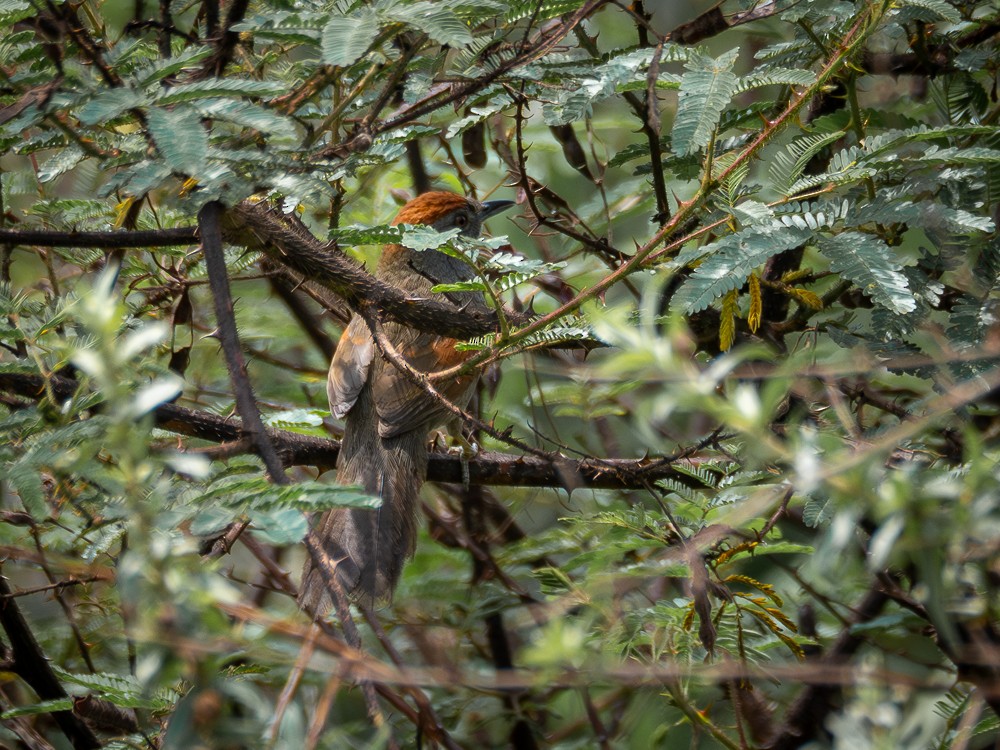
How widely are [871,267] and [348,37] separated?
1.66 m

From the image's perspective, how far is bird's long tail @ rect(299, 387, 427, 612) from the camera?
13.6ft

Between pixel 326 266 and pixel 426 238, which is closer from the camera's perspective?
pixel 426 238

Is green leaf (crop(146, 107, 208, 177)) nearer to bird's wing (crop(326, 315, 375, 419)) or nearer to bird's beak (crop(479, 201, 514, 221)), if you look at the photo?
bird's wing (crop(326, 315, 375, 419))

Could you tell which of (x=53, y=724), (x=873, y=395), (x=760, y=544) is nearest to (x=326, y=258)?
(x=760, y=544)

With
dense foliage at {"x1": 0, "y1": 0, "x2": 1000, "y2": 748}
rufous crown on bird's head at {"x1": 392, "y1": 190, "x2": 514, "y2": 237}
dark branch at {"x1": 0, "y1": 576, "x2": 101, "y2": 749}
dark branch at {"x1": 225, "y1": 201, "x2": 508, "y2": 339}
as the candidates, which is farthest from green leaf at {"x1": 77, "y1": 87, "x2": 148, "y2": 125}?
rufous crown on bird's head at {"x1": 392, "y1": 190, "x2": 514, "y2": 237}

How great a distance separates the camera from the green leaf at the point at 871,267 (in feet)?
8.86

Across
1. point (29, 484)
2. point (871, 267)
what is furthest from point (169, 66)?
point (871, 267)

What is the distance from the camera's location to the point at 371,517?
167 inches

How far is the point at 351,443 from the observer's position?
4.73 meters

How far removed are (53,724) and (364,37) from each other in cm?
376

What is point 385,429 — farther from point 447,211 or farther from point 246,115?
point 246,115

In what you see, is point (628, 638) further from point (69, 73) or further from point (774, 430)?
point (69, 73)

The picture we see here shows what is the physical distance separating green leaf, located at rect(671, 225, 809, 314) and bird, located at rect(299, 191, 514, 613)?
3.95 feet

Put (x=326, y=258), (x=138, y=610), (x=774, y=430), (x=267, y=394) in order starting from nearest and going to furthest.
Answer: (x=138, y=610), (x=326, y=258), (x=774, y=430), (x=267, y=394)
